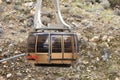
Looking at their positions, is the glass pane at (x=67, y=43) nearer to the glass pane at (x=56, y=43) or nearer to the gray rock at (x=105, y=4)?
the glass pane at (x=56, y=43)

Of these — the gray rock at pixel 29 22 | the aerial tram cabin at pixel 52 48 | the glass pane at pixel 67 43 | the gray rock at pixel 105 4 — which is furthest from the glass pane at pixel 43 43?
the gray rock at pixel 105 4

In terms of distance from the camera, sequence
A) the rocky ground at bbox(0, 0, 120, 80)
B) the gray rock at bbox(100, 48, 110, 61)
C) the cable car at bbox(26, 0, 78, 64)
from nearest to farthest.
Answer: the cable car at bbox(26, 0, 78, 64), the rocky ground at bbox(0, 0, 120, 80), the gray rock at bbox(100, 48, 110, 61)

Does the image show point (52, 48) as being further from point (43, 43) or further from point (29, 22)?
point (29, 22)

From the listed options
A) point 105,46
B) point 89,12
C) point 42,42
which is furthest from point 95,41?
point 42,42

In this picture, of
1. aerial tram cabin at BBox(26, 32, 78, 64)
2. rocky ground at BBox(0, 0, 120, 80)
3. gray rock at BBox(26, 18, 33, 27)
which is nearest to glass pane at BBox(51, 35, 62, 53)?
aerial tram cabin at BBox(26, 32, 78, 64)

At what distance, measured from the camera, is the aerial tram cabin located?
964 centimetres

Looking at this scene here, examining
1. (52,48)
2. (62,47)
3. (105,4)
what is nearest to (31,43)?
(52,48)

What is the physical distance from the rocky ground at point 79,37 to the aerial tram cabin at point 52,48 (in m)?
5.86

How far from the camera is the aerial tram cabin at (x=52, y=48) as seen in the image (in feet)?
31.6

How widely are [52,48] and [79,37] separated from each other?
805 cm

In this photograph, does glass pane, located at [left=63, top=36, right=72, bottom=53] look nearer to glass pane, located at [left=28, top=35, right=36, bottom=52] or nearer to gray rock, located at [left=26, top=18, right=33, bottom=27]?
glass pane, located at [left=28, top=35, right=36, bottom=52]

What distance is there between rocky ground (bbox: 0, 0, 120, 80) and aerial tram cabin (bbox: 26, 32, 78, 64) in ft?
19.2

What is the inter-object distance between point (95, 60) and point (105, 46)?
74 cm

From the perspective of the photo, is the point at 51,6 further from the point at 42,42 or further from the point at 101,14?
the point at 42,42
